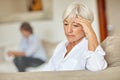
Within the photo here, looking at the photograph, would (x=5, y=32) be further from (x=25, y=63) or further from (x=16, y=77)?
(x=16, y=77)

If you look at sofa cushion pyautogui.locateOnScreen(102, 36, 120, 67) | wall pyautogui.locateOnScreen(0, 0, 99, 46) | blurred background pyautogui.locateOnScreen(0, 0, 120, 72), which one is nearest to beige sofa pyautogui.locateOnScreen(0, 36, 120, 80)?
sofa cushion pyautogui.locateOnScreen(102, 36, 120, 67)

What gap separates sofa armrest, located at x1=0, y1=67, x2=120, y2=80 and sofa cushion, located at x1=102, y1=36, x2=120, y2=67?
0.08 m

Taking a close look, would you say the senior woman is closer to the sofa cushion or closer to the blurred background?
the sofa cushion

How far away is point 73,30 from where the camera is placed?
46.3 inches

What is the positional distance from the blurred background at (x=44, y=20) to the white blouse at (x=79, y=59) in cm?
200

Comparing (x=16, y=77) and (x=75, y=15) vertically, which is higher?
(x=75, y=15)

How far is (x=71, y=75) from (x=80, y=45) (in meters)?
0.15

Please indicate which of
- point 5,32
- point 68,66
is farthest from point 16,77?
point 5,32

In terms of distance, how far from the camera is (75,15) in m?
1.15

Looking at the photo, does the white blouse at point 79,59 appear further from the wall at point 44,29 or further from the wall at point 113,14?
the wall at point 113,14

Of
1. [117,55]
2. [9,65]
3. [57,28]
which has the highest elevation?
[117,55]

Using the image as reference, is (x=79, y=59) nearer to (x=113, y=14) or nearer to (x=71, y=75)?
(x=71, y=75)

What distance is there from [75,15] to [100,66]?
0.22m

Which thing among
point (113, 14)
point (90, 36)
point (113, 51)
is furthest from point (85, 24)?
point (113, 14)
